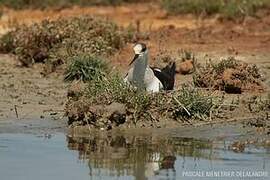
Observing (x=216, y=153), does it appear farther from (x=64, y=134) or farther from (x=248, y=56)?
(x=248, y=56)

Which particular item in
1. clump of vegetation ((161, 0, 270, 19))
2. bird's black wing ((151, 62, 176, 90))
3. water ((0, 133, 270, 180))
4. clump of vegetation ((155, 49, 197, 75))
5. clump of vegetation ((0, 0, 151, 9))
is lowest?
water ((0, 133, 270, 180))

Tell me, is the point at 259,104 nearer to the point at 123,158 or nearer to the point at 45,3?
the point at 123,158

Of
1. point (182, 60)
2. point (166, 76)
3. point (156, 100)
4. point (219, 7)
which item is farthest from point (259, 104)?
point (219, 7)

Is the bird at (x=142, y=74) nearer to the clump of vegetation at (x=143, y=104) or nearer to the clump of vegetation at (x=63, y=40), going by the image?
the clump of vegetation at (x=143, y=104)

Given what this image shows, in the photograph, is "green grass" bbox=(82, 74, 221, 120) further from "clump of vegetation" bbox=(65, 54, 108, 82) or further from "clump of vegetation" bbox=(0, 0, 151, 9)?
"clump of vegetation" bbox=(0, 0, 151, 9)

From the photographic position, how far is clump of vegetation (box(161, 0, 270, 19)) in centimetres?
1767

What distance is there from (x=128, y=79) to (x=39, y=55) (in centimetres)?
401

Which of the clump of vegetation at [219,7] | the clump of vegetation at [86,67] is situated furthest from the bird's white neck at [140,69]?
the clump of vegetation at [219,7]

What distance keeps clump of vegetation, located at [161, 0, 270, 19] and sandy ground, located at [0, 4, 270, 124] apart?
0.19m

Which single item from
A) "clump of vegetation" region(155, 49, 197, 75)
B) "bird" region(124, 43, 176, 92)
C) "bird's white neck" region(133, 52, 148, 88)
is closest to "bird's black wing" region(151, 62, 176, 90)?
"bird" region(124, 43, 176, 92)

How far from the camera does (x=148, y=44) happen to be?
15375 millimetres

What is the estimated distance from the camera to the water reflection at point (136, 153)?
784 cm

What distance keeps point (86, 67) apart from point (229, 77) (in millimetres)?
2079

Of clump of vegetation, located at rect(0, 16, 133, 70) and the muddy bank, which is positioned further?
clump of vegetation, located at rect(0, 16, 133, 70)
